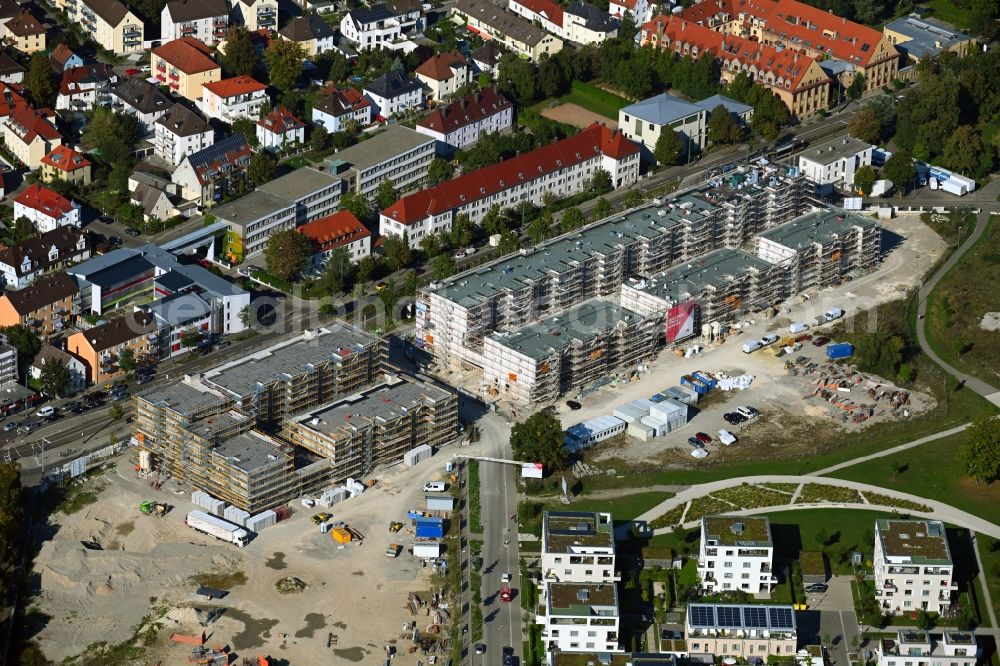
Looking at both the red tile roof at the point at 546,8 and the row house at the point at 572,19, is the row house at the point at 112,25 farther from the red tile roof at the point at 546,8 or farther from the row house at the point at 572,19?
the red tile roof at the point at 546,8

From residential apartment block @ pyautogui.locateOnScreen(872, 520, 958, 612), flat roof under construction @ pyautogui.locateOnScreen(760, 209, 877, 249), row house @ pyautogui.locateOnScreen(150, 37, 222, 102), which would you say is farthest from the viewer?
row house @ pyautogui.locateOnScreen(150, 37, 222, 102)

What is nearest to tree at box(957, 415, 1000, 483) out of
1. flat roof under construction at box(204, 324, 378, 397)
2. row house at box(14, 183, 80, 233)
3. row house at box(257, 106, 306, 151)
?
flat roof under construction at box(204, 324, 378, 397)

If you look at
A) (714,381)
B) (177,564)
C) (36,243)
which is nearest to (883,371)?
(714,381)

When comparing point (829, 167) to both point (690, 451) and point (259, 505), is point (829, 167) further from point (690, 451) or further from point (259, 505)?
point (259, 505)

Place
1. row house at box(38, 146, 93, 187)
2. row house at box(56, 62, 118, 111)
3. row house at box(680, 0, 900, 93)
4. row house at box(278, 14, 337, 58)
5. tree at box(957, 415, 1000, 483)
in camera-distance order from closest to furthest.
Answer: tree at box(957, 415, 1000, 483)
row house at box(38, 146, 93, 187)
row house at box(56, 62, 118, 111)
row house at box(278, 14, 337, 58)
row house at box(680, 0, 900, 93)

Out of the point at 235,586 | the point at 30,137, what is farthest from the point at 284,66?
the point at 235,586

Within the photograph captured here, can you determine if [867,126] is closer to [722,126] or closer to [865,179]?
[865,179]

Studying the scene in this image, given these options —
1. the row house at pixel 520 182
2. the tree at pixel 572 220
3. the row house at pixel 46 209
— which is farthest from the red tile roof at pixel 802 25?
the row house at pixel 46 209

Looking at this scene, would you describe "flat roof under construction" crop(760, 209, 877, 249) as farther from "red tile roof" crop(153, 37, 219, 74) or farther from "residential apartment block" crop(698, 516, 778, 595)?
"red tile roof" crop(153, 37, 219, 74)
